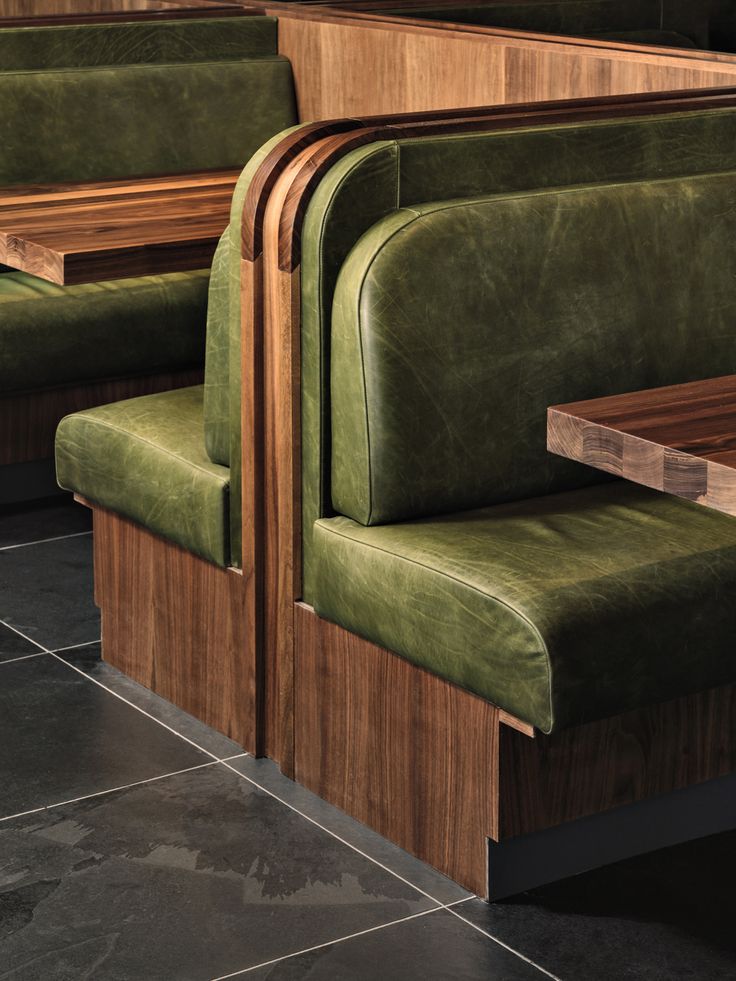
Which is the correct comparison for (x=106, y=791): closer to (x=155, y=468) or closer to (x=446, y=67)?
(x=155, y=468)

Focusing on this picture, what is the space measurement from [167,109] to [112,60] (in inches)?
8.2

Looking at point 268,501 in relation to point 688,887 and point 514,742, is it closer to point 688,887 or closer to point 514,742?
point 514,742

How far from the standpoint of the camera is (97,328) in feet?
12.5

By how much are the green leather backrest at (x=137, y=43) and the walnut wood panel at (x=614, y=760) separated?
266cm

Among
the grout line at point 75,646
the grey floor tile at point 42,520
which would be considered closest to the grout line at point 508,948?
the grout line at point 75,646

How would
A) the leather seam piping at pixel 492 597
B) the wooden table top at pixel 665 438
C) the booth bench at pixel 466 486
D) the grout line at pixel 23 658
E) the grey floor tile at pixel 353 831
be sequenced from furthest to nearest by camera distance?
the grout line at pixel 23 658
the grey floor tile at pixel 353 831
the booth bench at pixel 466 486
the leather seam piping at pixel 492 597
the wooden table top at pixel 665 438

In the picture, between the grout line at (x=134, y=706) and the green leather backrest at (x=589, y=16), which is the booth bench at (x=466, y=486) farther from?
the green leather backrest at (x=589, y=16)

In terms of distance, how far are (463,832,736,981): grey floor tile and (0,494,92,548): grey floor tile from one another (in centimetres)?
183

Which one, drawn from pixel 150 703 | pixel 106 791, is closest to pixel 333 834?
Result: pixel 106 791

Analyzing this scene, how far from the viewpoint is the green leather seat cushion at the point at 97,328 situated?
3738 mm

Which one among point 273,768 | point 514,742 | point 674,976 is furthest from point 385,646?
point 674,976

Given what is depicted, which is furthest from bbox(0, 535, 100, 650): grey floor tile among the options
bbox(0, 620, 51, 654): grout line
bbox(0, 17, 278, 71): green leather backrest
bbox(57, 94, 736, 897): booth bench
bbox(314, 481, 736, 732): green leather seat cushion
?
bbox(0, 17, 278, 71): green leather backrest

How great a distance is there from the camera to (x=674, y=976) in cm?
211

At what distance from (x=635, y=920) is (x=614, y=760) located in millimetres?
228
